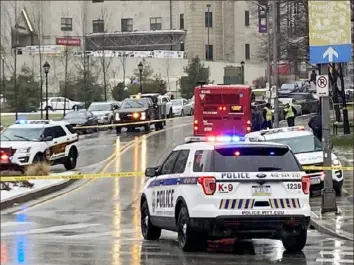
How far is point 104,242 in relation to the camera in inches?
582

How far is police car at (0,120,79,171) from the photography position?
87.9 ft

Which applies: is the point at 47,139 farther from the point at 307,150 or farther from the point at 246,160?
the point at 246,160

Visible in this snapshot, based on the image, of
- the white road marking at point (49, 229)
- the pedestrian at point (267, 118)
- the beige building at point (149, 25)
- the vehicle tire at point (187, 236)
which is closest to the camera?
the vehicle tire at point (187, 236)

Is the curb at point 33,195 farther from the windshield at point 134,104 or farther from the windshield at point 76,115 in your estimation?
the windshield at point 76,115

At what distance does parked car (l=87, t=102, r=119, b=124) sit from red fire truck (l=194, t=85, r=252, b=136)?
16.7m

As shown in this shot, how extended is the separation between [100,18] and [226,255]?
78.9m

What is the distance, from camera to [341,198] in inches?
833

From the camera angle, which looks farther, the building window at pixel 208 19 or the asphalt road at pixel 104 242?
the building window at pixel 208 19

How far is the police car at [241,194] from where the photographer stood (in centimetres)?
1234

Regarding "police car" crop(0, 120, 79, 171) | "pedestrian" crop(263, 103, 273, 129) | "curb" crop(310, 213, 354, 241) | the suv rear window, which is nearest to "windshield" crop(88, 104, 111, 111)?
"pedestrian" crop(263, 103, 273, 129)

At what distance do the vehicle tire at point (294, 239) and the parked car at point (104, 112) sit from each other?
131 ft

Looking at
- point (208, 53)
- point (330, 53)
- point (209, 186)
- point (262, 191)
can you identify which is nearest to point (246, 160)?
point (262, 191)

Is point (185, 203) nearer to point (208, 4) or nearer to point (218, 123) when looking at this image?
point (218, 123)

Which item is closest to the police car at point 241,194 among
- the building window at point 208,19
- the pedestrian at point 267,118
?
the pedestrian at point 267,118
